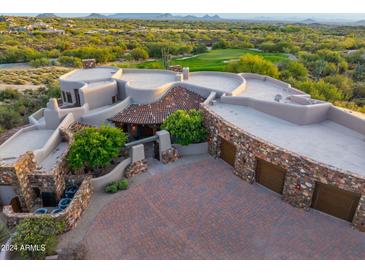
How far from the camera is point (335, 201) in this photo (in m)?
16.5

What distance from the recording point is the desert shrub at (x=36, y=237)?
14.3m

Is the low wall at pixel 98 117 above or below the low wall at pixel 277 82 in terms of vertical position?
below

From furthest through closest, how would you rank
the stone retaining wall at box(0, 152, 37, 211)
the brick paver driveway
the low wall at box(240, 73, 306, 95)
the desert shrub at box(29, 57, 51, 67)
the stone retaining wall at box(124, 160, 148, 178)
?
1. the desert shrub at box(29, 57, 51, 67)
2. the low wall at box(240, 73, 306, 95)
3. the stone retaining wall at box(124, 160, 148, 178)
4. the stone retaining wall at box(0, 152, 37, 211)
5. the brick paver driveway

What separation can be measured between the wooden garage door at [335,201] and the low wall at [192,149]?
1032cm

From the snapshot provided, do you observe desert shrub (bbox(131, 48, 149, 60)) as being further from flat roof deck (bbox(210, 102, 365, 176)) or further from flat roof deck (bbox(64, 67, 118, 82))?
flat roof deck (bbox(210, 102, 365, 176))

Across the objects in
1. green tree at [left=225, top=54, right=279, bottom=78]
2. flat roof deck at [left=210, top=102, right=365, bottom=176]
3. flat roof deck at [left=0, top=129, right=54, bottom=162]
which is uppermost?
green tree at [left=225, top=54, right=279, bottom=78]

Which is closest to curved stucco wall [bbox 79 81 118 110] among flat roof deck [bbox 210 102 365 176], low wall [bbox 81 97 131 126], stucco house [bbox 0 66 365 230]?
stucco house [bbox 0 66 365 230]

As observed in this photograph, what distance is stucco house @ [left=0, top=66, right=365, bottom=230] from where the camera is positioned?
16.6 metres

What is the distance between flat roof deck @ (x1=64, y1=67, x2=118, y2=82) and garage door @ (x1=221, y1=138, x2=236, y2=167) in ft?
57.0

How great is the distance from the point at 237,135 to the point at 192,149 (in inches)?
210

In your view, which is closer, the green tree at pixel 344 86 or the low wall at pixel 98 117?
the low wall at pixel 98 117

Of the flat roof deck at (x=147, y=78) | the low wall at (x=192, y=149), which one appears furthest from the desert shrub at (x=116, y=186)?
the flat roof deck at (x=147, y=78)

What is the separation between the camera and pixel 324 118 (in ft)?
73.0

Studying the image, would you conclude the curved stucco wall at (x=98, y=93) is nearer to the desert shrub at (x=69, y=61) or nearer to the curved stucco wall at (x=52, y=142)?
the curved stucco wall at (x=52, y=142)
